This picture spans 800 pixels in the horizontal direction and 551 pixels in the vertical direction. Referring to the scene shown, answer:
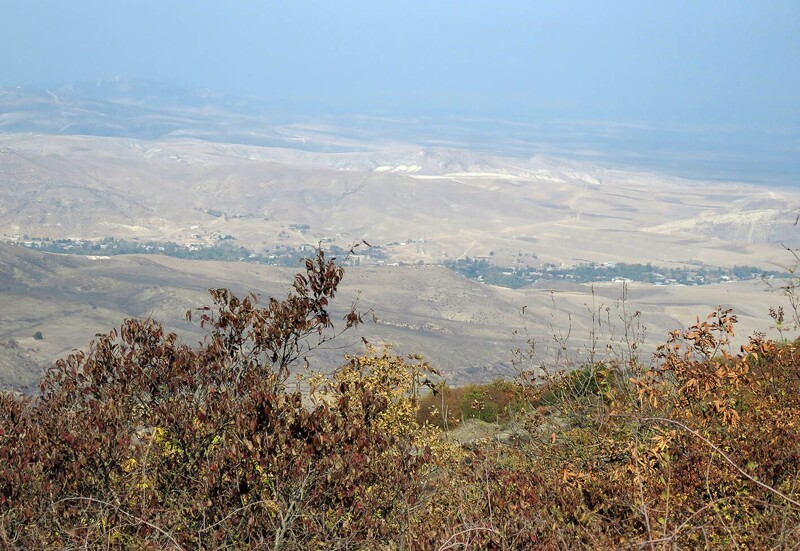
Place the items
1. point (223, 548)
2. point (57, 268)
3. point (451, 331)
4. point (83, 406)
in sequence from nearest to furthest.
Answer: point (223, 548), point (83, 406), point (451, 331), point (57, 268)

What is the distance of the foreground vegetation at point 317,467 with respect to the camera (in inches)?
248

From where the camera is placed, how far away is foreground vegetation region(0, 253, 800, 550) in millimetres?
6293

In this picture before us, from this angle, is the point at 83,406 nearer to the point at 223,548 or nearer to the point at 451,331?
the point at 223,548

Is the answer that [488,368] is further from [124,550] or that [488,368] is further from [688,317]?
[124,550]

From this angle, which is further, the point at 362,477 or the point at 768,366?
the point at 768,366

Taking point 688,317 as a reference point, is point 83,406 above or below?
above

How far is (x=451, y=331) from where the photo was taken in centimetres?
8725

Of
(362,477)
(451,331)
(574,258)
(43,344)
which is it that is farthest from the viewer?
(574,258)

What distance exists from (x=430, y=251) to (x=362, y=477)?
470 ft

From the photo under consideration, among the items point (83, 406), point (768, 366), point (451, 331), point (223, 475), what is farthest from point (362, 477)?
point (451, 331)

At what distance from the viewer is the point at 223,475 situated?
6500 millimetres

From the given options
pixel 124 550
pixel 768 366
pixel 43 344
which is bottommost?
pixel 43 344

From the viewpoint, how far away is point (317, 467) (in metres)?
6.46

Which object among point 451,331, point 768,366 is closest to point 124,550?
point 768,366
